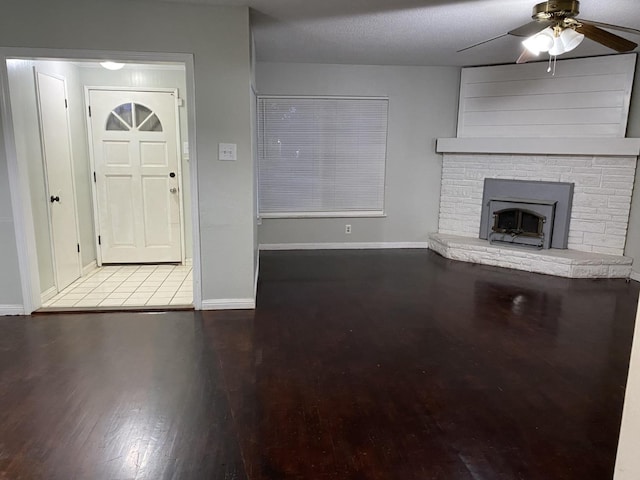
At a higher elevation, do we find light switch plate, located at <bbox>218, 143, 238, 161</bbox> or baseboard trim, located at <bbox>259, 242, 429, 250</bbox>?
light switch plate, located at <bbox>218, 143, 238, 161</bbox>

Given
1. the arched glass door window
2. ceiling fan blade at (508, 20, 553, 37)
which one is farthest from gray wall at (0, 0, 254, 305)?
ceiling fan blade at (508, 20, 553, 37)

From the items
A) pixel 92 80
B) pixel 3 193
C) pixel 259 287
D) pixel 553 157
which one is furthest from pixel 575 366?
pixel 92 80

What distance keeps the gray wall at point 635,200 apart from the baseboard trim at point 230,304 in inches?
159

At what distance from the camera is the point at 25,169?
11.0 ft

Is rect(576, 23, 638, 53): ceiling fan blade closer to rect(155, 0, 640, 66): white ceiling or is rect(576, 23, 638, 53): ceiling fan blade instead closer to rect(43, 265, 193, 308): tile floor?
rect(155, 0, 640, 66): white ceiling

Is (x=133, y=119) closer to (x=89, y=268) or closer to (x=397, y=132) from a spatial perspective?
(x=89, y=268)

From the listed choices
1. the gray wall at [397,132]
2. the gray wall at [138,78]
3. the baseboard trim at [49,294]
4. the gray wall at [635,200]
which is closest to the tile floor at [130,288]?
the baseboard trim at [49,294]

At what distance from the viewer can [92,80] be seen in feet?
15.2

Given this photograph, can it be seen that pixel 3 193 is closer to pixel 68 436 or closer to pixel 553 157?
pixel 68 436

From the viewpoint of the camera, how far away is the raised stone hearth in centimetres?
466

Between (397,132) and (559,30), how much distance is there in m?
2.86

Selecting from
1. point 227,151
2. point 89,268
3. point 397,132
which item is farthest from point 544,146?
point 89,268

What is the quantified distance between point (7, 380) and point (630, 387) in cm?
291

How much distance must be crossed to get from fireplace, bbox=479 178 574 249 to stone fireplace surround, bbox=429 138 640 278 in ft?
0.25
